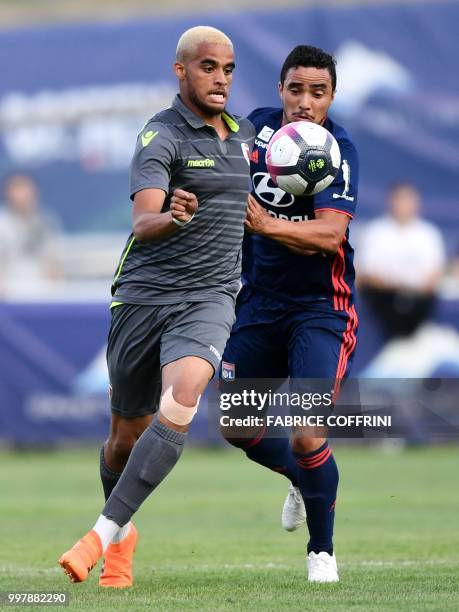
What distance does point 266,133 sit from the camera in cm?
712

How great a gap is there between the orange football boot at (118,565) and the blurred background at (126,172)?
10.1 metres

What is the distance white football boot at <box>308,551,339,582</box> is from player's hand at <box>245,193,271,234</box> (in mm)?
1618

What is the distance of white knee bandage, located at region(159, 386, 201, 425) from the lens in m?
5.96

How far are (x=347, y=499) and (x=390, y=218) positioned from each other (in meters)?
5.85

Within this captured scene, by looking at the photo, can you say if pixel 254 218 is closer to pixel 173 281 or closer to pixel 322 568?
pixel 173 281

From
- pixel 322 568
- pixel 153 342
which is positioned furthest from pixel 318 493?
pixel 153 342

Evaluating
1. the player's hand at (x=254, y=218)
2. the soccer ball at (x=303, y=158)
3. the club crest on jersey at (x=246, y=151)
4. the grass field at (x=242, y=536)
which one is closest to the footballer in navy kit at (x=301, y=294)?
the player's hand at (x=254, y=218)

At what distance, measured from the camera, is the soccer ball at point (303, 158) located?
6621mm

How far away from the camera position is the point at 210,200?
247 inches

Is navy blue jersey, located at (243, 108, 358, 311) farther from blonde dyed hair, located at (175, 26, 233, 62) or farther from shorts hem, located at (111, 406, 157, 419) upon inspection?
shorts hem, located at (111, 406, 157, 419)

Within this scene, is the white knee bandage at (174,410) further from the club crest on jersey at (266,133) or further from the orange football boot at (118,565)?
the club crest on jersey at (266,133)

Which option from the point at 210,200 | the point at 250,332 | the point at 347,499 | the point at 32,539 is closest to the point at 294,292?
the point at 250,332

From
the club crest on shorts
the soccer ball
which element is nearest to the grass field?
the club crest on shorts

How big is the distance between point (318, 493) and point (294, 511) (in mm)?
883
